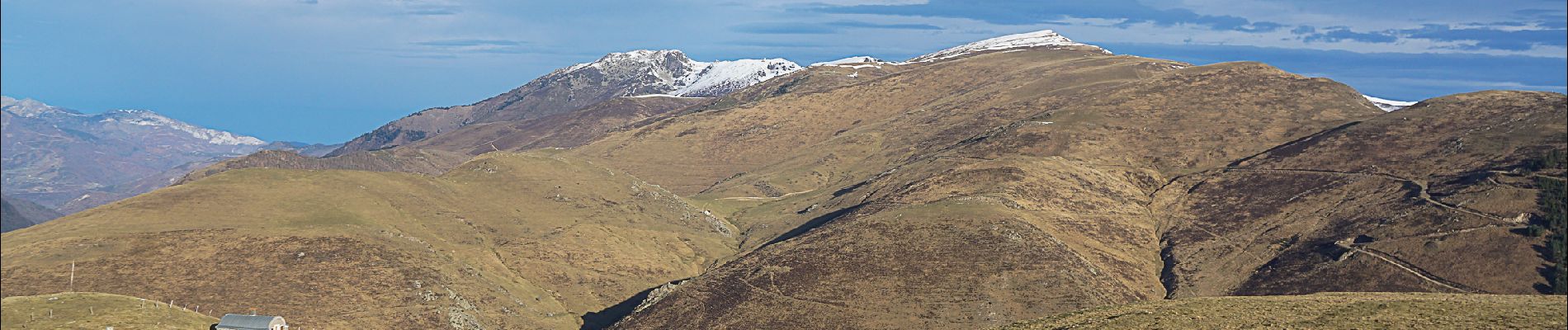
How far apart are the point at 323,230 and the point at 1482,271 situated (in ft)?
477

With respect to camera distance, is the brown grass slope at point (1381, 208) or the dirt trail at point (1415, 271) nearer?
the dirt trail at point (1415, 271)

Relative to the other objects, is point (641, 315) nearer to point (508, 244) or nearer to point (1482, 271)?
point (508, 244)

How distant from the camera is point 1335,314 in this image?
60.4 m

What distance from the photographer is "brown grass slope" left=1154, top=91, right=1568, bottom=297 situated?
120625 mm

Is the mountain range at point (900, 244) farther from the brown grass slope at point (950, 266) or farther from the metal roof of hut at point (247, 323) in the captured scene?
the metal roof of hut at point (247, 323)

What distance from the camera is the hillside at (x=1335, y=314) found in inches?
2211

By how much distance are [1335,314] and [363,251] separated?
115 m

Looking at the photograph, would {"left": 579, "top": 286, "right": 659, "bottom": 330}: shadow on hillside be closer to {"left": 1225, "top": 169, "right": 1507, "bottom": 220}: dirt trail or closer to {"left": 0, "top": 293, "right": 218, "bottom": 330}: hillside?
{"left": 0, "top": 293, "right": 218, "bottom": 330}: hillside

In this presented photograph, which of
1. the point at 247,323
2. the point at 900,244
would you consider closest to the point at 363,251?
the point at 247,323

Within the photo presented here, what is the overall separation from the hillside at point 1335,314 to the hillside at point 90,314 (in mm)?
70387

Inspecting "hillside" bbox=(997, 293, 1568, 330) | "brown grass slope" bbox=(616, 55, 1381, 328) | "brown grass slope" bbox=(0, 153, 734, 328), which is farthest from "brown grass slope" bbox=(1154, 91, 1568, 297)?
"brown grass slope" bbox=(0, 153, 734, 328)

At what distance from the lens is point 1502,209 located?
128m

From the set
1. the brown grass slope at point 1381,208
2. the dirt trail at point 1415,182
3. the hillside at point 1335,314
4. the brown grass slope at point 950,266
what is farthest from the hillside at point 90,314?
the dirt trail at point 1415,182

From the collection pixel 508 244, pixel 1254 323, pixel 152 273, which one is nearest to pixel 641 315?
pixel 508 244
